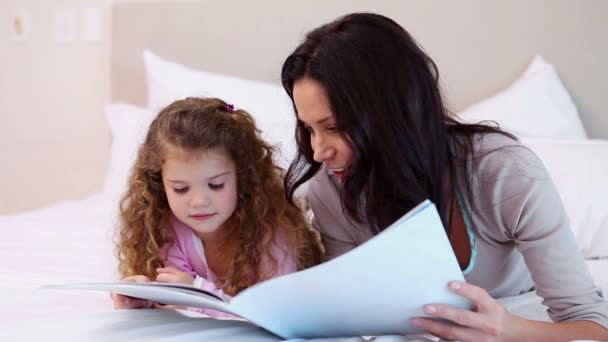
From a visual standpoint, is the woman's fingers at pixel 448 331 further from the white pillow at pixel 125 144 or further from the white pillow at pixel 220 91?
the white pillow at pixel 125 144

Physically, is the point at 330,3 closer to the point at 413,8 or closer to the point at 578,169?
the point at 413,8

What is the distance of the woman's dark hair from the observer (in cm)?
95

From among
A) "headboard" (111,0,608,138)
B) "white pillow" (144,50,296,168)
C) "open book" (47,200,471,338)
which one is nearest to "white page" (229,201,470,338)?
"open book" (47,200,471,338)

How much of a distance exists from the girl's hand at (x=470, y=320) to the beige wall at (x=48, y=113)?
1.91 metres

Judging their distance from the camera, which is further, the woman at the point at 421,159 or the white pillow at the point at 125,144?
the white pillow at the point at 125,144

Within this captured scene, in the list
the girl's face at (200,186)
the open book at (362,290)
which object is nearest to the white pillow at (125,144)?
the girl's face at (200,186)

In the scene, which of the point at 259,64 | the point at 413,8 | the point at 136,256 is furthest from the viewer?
the point at 259,64

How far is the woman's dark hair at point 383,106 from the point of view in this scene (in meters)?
0.95

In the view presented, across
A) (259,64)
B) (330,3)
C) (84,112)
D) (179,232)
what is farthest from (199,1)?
(179,232)

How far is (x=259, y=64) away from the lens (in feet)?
7.21

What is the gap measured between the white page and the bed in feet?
0.57

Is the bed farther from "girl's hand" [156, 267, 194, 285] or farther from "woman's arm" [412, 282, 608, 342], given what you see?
"woman's arm" [412, 282, 608, 342]

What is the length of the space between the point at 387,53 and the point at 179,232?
0.58 metres

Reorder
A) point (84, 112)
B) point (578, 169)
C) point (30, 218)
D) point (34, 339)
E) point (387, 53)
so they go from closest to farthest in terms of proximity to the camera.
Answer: point (34, 339), point (387, 53), point (578, 169), point (30, 218), point (84, 112)
